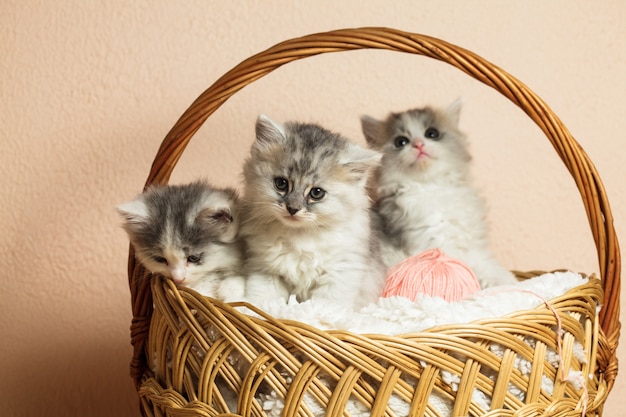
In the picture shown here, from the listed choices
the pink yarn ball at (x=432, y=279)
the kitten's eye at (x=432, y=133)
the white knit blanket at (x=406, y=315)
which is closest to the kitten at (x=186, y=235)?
the white knit blanket at (x=406, y=315)

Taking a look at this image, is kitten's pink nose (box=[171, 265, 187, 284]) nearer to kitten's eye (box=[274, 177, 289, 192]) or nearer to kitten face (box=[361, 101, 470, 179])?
kitten's eye (box=[274, 177, 289, 192])

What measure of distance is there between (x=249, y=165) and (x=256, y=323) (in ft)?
1.63

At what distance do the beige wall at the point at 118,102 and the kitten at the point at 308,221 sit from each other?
2.33 feet

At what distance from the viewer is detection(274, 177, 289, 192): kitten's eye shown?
4.71 feet

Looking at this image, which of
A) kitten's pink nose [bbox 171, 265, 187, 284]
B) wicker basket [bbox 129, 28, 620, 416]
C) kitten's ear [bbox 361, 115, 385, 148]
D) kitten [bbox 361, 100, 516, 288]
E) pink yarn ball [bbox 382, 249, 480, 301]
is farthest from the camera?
kitten's ear [bbox 361, 115, 385, 148]

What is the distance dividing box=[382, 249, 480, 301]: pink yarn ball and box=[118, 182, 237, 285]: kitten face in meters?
0.42

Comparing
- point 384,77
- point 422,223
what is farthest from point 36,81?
point 422,223

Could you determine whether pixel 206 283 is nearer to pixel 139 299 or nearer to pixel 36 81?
pixel 139 299

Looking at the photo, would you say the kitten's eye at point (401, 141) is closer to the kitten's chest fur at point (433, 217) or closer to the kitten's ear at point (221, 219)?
the kitten's chest fur at point (433, 217)

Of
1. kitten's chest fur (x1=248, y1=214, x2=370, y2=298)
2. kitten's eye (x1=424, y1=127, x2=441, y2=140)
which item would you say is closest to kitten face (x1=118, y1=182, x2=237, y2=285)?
kitten's chest fur (x1=248, y1=214, x2=370, y2=298)

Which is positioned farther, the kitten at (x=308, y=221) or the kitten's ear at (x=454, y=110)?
the kitten's ear at (x=454, y=110)

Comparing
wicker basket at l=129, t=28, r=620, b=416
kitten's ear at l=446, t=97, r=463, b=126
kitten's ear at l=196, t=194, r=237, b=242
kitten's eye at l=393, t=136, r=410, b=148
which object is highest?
kitten's ear at l=446, t=97, r=463, b=126

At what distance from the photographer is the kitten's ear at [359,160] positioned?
1.43 meters

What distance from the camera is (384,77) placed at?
87.4 inches
